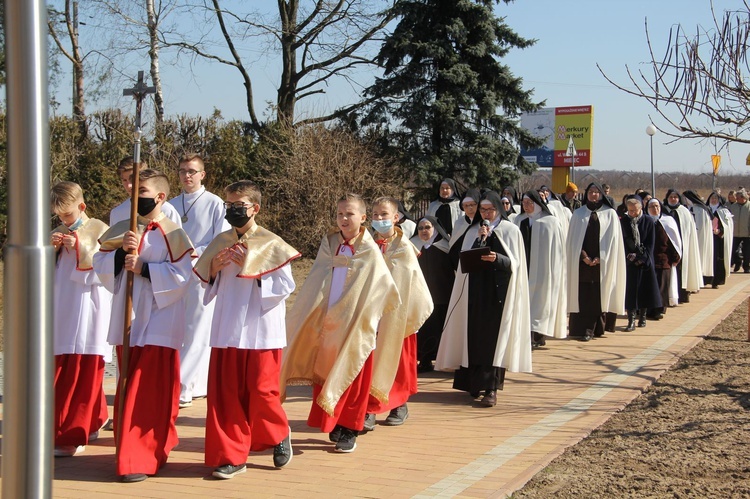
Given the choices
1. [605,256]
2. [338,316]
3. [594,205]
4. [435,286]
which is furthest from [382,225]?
[605,256]

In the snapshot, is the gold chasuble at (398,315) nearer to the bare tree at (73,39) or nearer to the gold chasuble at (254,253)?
the gold chasuble at (254,253)

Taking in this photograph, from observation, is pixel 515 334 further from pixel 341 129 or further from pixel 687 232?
pixel 341 129

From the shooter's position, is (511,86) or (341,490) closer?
(341,490)

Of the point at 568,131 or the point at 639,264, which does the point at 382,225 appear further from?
the point at 568,131

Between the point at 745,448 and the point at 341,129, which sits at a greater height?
the point at 341,129

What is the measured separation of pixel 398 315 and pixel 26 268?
16.8 ft

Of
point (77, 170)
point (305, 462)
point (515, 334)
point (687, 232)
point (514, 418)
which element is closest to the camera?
point (305, 462)

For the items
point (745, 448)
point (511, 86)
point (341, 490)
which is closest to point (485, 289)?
point (745, 448)

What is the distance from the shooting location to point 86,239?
7.34 metres

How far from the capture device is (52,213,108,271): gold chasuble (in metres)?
7.25

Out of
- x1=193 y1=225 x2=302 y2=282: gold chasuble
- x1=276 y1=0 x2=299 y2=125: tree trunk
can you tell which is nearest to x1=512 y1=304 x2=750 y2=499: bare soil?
x1=193 y1=225 x2=302 y2=282: gold chasuble

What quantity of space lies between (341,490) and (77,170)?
63.8 ft

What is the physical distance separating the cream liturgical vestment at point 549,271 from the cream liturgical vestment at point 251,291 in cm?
667

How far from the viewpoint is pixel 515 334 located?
30.0 feet
